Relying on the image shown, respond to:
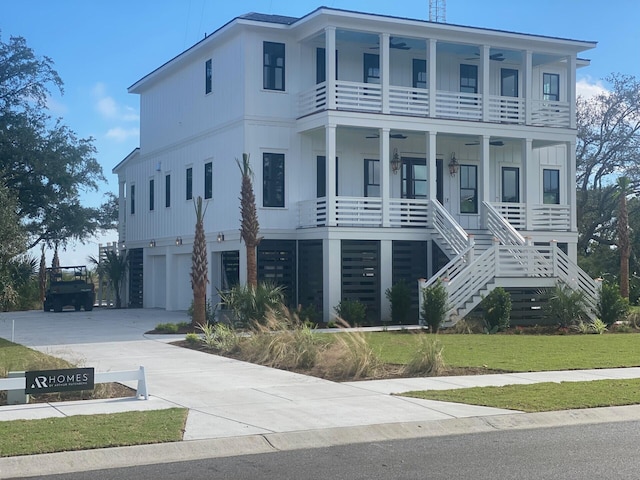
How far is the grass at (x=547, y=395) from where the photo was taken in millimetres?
11812

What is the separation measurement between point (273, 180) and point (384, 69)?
5.19 meters

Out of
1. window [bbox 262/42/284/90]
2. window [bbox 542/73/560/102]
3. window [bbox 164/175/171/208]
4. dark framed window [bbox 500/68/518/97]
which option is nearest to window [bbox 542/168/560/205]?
window [bbox 542/73/560/102]

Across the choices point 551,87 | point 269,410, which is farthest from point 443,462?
point 551,87

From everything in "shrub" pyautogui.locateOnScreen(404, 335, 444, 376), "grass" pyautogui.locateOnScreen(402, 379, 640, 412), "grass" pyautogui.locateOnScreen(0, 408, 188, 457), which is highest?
"shrub" pyautogui.locateOnScreen(404, 335, 444, 376)

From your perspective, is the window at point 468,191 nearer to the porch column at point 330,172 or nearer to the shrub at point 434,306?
the porch column at point 330,172

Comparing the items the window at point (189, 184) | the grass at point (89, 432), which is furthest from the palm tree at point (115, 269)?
the grass at point (89, 432)

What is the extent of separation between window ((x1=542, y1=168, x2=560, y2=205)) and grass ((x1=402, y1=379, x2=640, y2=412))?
20812 millimetres

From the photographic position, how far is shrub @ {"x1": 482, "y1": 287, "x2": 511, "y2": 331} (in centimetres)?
2452

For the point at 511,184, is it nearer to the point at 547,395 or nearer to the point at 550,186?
the point at 550,186

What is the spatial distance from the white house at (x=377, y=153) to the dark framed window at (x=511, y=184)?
5cm

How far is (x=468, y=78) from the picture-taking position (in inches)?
1271

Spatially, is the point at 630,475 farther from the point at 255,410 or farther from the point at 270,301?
the point at 270,301

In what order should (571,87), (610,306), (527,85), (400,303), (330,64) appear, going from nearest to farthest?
(610,306), (400,303), (330,64), (527,85), (571,87)

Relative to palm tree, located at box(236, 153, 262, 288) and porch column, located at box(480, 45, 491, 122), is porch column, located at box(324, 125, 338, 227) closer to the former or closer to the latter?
palm tree, located at box(236, 153, 262, 288)
